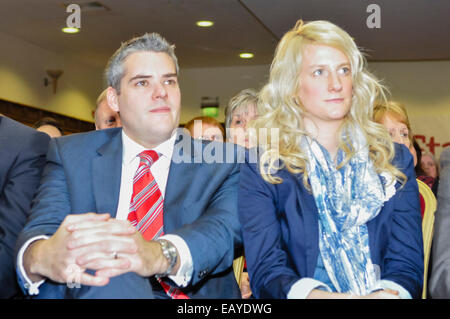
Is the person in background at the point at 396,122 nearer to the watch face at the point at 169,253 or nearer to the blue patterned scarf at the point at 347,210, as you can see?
the blue patterned scarf at the point at 347,210

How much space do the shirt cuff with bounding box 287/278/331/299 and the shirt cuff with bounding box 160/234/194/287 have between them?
314 mm

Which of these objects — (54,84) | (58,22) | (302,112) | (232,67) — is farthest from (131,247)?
(232,67)

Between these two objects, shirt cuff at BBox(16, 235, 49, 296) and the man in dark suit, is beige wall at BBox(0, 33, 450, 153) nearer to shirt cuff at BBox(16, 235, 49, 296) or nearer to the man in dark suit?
the man in dark suit

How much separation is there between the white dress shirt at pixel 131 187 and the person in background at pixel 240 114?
1.37m

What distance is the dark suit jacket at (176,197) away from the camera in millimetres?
1838

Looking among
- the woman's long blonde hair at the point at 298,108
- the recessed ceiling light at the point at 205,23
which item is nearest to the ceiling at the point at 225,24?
the recessed ceiling light at the point at 205,23

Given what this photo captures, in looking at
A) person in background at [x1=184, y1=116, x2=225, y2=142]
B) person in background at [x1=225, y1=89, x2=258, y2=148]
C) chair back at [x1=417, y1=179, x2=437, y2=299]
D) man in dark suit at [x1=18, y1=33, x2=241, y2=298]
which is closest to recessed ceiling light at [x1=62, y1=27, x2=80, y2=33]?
person in background at [x1=184, y1=116, x2=225, y2=142]

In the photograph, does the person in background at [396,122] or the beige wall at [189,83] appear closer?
the person in background at [396,122]

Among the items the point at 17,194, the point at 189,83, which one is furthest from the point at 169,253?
the point at 189,83

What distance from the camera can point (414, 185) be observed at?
1.99 m

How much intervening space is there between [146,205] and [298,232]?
0.55 meters

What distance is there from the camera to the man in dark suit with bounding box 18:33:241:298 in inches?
62.6

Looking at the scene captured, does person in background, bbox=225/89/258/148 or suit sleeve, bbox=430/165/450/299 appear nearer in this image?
suit sleeve, bbox=430/165/450/299

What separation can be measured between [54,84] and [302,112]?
297 inches
